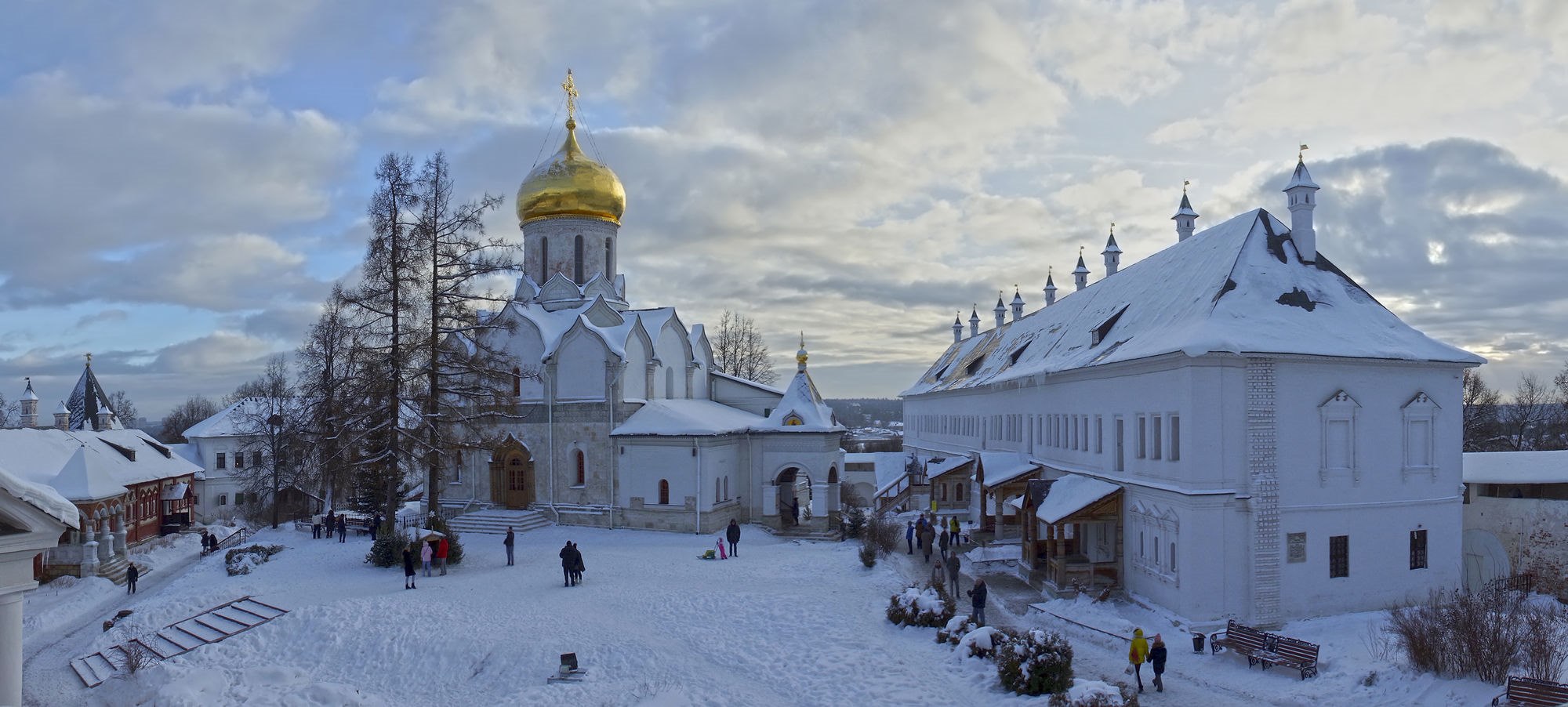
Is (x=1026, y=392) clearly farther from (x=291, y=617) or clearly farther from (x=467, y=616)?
(x=291, y=617)

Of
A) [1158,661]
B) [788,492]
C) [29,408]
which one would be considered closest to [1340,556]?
[1158,661]

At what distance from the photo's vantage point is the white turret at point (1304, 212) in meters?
19.7

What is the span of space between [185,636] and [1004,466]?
843 inches

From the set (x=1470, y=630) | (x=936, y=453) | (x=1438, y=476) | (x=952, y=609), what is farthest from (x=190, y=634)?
(x=936, y=453)

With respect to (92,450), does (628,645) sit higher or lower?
lower

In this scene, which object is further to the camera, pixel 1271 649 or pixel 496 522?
pixel 496 522

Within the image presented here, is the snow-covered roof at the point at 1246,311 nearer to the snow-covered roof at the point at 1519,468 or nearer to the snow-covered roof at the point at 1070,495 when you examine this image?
the snow-covered roof at the point at 1070,495

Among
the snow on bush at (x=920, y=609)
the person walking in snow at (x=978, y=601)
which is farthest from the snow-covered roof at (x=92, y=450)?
the person walking in snow at (x=978, y=601)

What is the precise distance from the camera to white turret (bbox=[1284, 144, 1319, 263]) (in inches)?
776

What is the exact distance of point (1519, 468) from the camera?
72.1 feet

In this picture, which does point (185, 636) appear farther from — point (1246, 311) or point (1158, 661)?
point (1246, 311)

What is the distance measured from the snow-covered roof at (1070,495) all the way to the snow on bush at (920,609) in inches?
173

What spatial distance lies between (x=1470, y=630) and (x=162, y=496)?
42342 mm

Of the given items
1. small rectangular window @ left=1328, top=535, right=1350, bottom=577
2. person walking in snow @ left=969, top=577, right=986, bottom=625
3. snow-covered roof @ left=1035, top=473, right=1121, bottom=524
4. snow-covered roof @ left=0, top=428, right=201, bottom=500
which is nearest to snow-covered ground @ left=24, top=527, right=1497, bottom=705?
small rectangular window @ left=1328, top=535, right=1350, bottom=577
